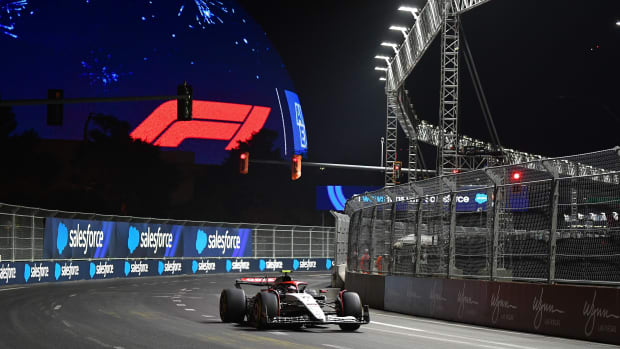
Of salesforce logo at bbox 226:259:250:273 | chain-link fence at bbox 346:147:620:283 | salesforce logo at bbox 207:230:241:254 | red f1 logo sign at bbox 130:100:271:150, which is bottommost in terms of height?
salesforce logo at bbox 226:259:250:273

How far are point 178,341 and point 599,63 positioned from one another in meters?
57.6

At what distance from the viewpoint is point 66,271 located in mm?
37125

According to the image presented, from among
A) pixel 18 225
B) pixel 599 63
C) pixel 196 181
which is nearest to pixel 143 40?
pixel 196 181

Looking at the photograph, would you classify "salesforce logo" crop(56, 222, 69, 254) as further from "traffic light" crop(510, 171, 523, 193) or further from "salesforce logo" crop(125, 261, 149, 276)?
"traffic light" crop(510, 171, 523, 193)

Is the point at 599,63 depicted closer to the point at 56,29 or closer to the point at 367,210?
the point at 367,210

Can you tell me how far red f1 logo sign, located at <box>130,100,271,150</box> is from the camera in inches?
3799

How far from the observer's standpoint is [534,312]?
1545 cm

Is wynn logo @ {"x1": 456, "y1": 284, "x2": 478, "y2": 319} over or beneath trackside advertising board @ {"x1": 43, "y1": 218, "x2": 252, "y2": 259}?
beneath

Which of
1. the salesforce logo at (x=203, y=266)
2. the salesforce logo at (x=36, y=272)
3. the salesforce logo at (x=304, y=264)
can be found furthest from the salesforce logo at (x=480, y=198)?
the salesforce logo at (x=304, y=264)

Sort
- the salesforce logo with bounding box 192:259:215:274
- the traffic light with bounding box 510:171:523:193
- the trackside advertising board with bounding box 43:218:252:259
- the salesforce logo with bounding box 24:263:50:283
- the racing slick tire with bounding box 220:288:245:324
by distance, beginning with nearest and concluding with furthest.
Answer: the racing slick tire with bounding box 220:288:245:324 < the traffic light with bounding box 510:171:523:193 < the salesforce logo with bounding box 24:263:50:283 < the trackside advertising board with bounding box 43:218:252:259 < the salesforce logo with bounding box 192:259:215:274

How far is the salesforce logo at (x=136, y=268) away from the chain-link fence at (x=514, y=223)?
22211 millimetres

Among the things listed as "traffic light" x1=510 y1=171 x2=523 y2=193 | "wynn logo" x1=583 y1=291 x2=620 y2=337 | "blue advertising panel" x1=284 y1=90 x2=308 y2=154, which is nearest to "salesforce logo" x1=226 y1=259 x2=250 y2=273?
"traffic light" x1=510 y1=171 x2=523 y2=193

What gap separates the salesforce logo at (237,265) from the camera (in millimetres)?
51188

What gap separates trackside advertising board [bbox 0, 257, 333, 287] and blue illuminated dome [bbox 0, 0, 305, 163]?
45.9 meters
